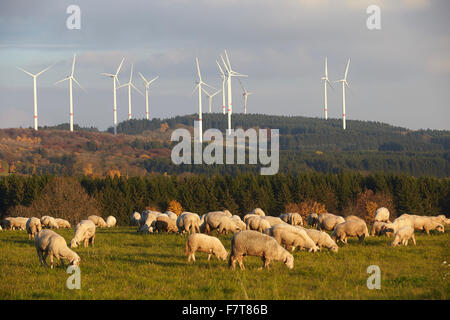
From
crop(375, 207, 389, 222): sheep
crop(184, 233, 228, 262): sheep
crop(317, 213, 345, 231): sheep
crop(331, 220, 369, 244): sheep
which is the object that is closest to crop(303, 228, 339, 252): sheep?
crop(331, 220, 369, 244): sheep

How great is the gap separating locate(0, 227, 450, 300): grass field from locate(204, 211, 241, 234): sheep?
512 cm

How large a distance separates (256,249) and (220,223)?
555 inches

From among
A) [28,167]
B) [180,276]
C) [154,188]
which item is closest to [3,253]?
[180,276]

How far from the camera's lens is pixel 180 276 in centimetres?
2170

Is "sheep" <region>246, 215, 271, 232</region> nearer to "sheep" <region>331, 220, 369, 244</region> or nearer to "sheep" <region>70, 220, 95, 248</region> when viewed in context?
"sheep" <region>331, 220, 369, 244</region>

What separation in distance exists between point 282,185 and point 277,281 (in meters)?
97.9

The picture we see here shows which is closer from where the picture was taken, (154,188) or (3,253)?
(3,253)

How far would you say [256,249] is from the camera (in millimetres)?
22453

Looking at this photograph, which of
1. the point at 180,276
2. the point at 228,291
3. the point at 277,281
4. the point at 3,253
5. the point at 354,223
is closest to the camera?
the point at 228,291

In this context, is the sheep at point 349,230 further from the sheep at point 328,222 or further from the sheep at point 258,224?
the sheep at point 328,222

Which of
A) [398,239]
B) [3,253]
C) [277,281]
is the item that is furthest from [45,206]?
[277,281]

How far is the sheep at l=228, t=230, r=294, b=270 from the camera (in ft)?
73.8

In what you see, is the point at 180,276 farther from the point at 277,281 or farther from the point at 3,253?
the point at 3,253
